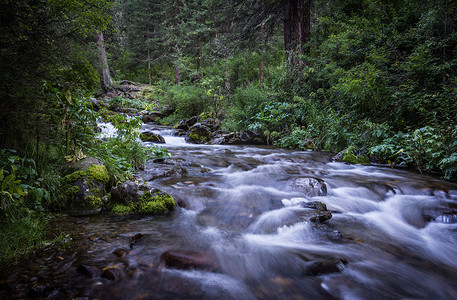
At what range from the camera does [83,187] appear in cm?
334

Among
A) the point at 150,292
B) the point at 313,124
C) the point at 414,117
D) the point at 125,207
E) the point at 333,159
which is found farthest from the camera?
the point at 313,124

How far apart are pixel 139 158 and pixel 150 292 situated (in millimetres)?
3846

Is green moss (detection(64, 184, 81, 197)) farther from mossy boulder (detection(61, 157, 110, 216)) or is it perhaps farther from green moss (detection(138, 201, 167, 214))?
green moss (detection(138, 201, 167, 214))

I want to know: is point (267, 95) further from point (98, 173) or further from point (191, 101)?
point (98, 173)

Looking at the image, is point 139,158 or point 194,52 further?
point 194,52

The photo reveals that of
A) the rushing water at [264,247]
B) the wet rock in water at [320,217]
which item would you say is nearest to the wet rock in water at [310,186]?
the rushing water at [264,247]

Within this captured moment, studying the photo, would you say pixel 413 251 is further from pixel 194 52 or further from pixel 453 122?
pixel 194 52

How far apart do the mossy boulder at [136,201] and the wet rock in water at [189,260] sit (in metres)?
1.10

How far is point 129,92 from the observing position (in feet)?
71.9

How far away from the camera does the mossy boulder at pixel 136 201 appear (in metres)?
3.38

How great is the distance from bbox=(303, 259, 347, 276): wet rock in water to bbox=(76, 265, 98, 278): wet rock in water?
6.28 feet

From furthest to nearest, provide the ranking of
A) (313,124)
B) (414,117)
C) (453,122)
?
(313,124) → (414,117) → (453,122)

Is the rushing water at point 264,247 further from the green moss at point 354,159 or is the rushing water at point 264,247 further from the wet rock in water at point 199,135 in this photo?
the wet rock in water at point 199,135

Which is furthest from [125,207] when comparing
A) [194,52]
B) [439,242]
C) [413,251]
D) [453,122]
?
[194,52]
